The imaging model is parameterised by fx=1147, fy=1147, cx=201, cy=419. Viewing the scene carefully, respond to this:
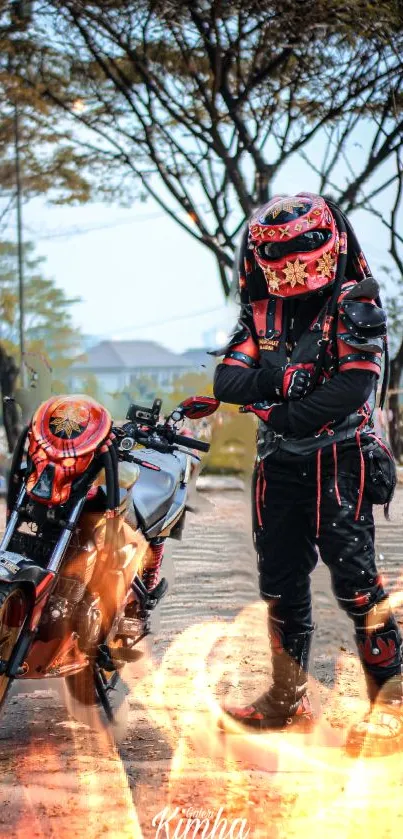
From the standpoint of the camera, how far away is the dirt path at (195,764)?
324cm

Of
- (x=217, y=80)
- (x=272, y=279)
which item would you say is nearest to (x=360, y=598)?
(x=272, y=279)

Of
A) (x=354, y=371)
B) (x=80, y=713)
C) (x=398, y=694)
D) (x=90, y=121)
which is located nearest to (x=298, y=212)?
(x=354, y=371)

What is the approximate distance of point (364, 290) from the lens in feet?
13.0

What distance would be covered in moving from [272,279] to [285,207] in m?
0.26

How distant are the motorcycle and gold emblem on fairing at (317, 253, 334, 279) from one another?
0.62 m

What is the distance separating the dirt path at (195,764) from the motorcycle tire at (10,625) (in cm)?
29

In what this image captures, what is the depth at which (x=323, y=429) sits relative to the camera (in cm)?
411

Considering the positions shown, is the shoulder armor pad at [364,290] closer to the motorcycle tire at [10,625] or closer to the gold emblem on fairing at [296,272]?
the gold emblem on fairing at [296,272]

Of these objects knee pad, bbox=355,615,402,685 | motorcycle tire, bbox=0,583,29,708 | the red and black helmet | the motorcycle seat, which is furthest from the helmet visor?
motorcycle tire, bbox=0,583,29,708

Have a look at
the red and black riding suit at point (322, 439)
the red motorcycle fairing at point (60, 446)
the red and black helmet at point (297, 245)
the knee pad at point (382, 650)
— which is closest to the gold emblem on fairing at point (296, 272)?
the red and black helmet at point (297, 245)

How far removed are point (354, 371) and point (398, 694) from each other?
1.19m

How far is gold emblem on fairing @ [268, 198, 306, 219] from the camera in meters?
4.09

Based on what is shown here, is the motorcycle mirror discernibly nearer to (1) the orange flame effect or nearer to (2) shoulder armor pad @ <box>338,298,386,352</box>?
(2) shoulder armor pad @ <box>338,298,386,352</box>

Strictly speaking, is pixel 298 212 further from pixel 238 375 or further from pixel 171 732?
pixel 171 732
